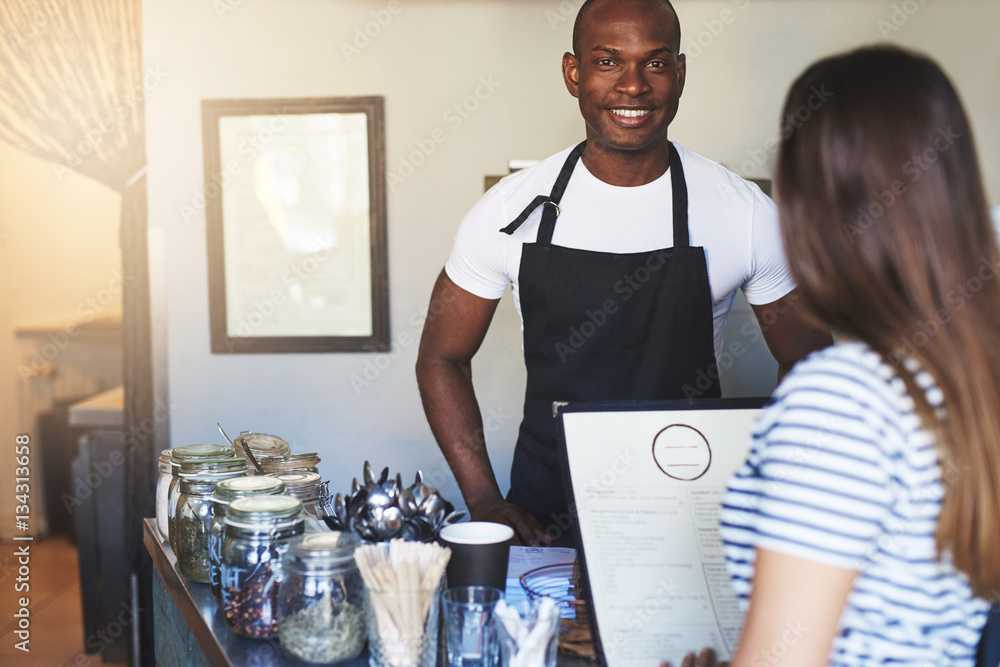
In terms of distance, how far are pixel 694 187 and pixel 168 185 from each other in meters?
1.86

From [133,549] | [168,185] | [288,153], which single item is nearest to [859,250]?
[288,153]

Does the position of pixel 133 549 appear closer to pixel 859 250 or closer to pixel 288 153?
pixel 288 153


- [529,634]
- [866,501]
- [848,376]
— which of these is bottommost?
[529,634]

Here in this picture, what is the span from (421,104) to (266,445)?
4.82 ft

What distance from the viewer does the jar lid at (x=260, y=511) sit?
47.6 inches

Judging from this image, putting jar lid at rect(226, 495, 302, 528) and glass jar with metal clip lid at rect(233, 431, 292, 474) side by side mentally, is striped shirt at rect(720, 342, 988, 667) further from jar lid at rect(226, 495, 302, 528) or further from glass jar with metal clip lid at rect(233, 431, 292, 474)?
glass jar with metal clip lid at rect(233, 431, 292, 474)

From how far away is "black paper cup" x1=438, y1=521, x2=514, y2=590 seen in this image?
119cm

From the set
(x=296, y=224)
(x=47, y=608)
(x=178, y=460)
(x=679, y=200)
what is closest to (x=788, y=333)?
(x=679, y=200)

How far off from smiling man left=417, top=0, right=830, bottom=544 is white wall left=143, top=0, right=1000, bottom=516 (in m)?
0.89

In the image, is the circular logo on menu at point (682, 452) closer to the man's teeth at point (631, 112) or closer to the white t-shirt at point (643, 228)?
the white t-shirt at point (643, 228)

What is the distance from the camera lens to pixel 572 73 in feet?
6.43

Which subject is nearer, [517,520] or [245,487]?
[245,487]

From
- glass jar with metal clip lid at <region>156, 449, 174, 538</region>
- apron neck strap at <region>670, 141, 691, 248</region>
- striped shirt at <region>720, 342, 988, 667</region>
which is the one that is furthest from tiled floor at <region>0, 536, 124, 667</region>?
striped shirt at <region>720, 342, 988, 667</region>

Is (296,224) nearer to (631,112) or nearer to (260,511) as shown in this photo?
(631,112)
